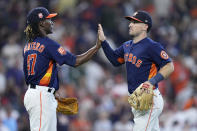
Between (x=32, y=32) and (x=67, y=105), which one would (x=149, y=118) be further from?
(x=32, y=32)

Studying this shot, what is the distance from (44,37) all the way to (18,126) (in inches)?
182

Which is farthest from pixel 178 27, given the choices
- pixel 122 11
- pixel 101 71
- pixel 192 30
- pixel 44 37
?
pixel 44 37

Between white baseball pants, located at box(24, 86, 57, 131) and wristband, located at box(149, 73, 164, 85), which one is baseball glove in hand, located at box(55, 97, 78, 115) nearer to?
white baseball pants, located at box(24, 86, 57, 131)

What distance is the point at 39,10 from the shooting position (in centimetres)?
769

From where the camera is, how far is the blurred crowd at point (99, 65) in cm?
1268

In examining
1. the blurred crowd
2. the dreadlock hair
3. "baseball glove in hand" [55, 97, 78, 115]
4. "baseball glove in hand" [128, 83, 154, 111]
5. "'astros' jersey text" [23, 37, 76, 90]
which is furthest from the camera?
the blurred crowd

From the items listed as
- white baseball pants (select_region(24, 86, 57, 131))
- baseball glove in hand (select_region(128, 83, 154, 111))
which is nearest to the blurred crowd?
baseball glove in hand (select_region(128, 83, 154, 111))

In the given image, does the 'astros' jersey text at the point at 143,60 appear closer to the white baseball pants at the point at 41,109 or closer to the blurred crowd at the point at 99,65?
the white baseball pants at the point at 41,109

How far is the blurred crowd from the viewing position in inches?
499

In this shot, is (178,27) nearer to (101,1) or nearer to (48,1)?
(101,1)

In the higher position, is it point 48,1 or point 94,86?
point 48,1

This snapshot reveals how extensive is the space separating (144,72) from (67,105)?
129 cm

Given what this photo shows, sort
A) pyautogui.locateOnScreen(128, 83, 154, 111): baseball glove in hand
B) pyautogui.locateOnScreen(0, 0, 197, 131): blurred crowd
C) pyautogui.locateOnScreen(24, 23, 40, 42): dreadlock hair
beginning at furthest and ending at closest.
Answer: pyautogui.locateOnScreen(0, 0, 197, 131): blurred crowd < pyautogui.locateOnScreen(24, 23, 40, 42): dreadlock hair < pyautogui.locateOnScreen(128, 83, 154, 111): baseball glove in hand

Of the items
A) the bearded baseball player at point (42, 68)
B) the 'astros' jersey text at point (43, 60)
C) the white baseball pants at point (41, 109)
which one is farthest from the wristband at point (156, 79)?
the white baseball pants at point (41, 109)
